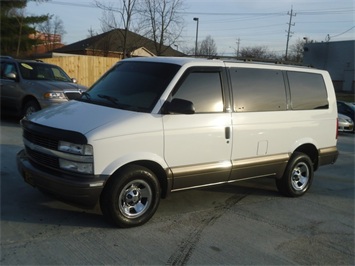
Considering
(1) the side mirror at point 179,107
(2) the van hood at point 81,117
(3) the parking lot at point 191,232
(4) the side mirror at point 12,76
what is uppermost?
(4) the side mirror at point 12,76

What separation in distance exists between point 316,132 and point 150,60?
297cm

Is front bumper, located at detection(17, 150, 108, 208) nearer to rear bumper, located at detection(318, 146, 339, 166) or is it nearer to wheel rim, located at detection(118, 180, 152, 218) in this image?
wheel rim, located at detection(118, 180, 152, 218)

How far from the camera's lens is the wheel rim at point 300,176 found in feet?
21.1

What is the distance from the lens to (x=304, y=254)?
4.34m

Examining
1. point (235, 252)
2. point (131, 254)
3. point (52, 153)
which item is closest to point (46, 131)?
point (52, 153)

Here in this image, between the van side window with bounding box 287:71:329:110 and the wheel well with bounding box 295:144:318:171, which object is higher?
the van side window with bounding box 287:71:329:110

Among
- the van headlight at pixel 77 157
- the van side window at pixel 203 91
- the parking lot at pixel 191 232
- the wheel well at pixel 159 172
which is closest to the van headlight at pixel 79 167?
the van headlight at pixel 77 157

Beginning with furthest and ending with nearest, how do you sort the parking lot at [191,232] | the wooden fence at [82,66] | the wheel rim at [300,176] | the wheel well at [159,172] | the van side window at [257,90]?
1. the wooden fence at [82,66]
2. the wheel rim at [300,176]
3. the van side window at [257,90]
4. the wheel well at [159,172]
5. the parking lot at [191,232]

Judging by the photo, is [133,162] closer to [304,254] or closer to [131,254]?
[131,254]

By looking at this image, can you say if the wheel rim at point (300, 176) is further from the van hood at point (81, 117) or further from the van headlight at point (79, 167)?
the van headlight at point (79, 167)

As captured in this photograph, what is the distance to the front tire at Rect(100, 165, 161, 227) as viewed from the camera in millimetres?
4461

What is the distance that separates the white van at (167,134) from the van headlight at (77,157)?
0.03 ft

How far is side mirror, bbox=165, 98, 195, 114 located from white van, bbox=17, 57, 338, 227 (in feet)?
0.04

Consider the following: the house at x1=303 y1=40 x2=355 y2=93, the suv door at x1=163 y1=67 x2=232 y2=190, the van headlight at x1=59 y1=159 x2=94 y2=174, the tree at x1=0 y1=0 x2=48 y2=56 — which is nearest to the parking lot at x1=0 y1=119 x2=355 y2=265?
the suv door at x1=163 y1=67 x2=232 y2=190
